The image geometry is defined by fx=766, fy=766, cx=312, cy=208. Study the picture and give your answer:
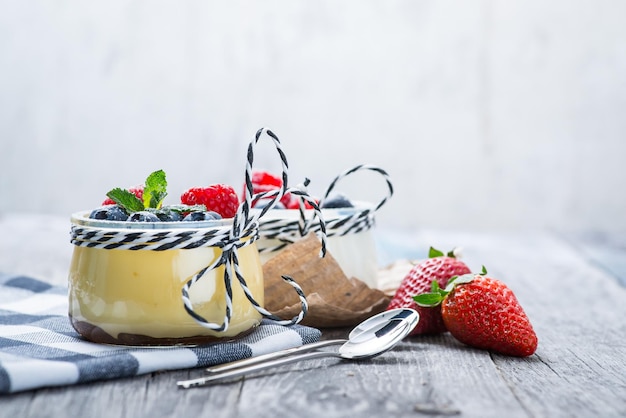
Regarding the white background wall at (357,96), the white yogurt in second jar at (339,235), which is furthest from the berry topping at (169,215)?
the white background wall at (357,96)

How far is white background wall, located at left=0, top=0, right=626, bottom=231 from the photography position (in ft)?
12.0

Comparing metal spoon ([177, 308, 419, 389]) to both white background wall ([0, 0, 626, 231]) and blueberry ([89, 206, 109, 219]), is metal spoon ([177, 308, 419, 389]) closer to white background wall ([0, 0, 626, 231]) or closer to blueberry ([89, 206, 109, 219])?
blueberry ([89, 206, 109, 219])

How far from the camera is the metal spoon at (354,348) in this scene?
95cm

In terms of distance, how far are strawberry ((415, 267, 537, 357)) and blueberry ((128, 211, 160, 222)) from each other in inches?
18.3

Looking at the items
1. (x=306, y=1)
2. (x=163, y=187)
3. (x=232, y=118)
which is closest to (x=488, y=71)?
(x=306, y=1)

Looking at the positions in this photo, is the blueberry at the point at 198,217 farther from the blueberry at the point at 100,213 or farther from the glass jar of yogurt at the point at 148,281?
the blueberry at the point at 100,213

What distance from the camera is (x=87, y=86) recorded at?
3811 mm

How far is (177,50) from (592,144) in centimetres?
206

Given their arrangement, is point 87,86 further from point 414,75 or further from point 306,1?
point 414,75

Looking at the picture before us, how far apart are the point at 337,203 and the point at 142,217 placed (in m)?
0.47

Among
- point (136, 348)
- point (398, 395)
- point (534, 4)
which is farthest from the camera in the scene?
point (534, 4)

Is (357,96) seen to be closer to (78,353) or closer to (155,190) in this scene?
(155,190)

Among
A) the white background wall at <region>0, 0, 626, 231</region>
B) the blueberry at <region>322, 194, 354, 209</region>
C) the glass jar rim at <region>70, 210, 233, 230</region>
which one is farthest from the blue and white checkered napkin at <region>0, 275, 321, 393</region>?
the white background wall at <region>0, 0, 626, 231</region>

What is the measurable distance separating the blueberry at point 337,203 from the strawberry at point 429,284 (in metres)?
0.20
